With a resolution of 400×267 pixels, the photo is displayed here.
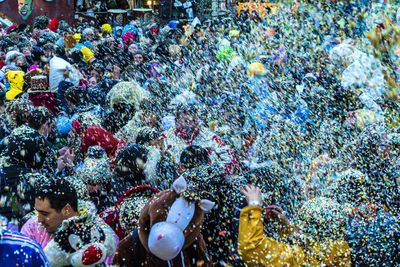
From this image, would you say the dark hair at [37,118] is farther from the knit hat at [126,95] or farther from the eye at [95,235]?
the eye at [95,235]

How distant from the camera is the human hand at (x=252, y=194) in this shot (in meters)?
3.45

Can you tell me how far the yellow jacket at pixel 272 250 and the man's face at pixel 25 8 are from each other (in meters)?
18.2

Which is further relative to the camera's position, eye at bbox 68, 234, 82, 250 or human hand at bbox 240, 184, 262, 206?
human hand at bbox 240, 184, 262, 206

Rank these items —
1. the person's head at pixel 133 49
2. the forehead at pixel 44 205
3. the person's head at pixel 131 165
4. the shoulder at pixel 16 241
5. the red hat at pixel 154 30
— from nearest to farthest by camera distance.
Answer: the shoulder at pixel 16 241 < the forehead at pixel 44 205 < the person's head at pixel 131 165 < the person's head at pixel 133 49 < the red hat at pixel 154 30

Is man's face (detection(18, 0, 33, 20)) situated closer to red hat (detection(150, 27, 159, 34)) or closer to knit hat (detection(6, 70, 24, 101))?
red hat (detection(150, 27, 159, 34))

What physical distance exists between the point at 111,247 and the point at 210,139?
2768mm

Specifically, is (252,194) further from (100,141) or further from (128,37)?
(128,37)

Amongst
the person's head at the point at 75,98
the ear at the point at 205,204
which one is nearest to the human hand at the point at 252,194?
the ear at the point at 205,204

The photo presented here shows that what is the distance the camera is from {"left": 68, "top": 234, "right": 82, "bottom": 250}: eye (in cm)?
322

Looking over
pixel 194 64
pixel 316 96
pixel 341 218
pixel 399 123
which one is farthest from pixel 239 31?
pixel 341 218

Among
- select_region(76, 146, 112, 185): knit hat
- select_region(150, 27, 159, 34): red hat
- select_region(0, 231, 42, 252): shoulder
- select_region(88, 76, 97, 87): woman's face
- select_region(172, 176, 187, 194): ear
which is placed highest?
select_region(0, 231, 42, 252): shoulder

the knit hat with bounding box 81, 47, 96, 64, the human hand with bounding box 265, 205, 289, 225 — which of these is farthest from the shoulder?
the knit hat with bounding box 81, 47, 96, 64

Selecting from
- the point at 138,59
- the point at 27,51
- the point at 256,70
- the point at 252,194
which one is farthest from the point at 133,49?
the point at 252,194

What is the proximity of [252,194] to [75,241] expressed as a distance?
94 cm
